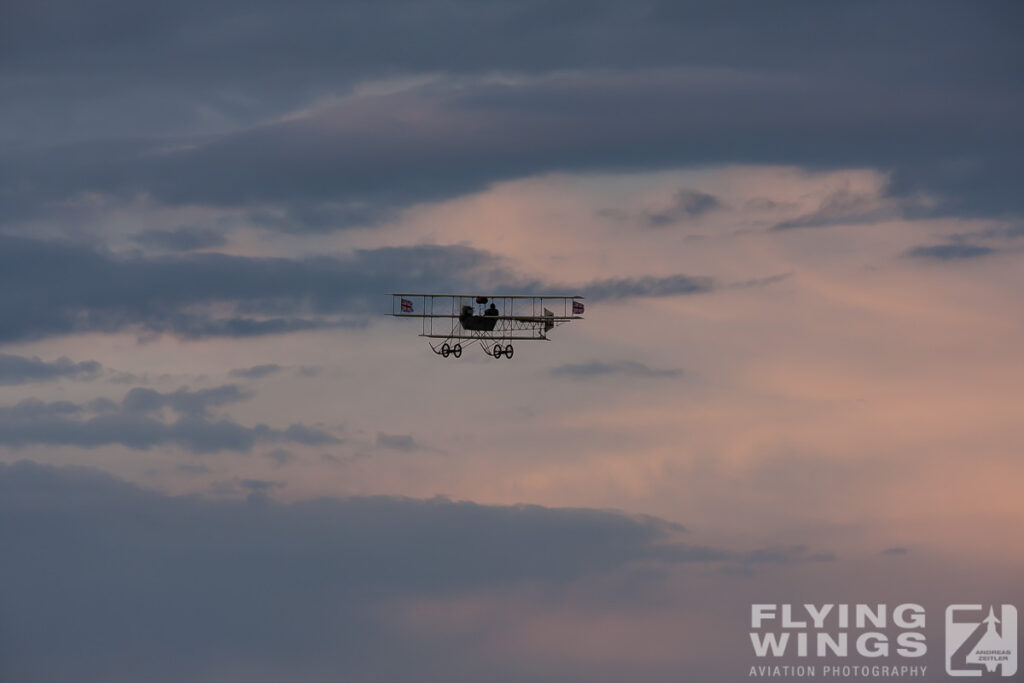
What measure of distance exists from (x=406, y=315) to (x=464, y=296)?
8953 mm

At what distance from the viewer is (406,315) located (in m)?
190

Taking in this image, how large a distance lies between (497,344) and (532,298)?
9.39 m

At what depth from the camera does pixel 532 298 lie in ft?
648

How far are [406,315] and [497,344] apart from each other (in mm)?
13789

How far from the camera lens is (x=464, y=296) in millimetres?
193000

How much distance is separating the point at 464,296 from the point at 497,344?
8346 millimetres

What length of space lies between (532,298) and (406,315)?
19.4m

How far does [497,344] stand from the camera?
634ft
